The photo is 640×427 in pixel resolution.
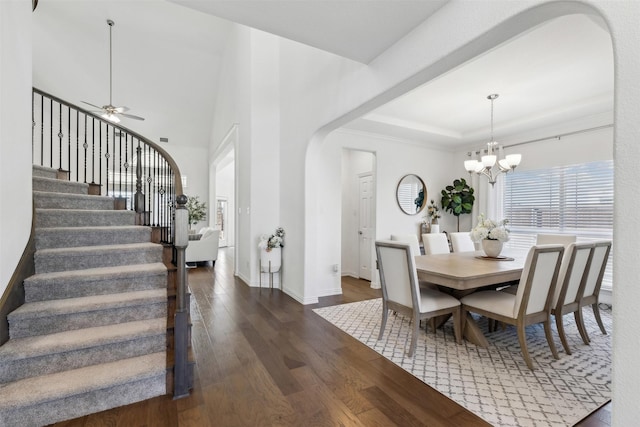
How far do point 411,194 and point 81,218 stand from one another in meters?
4.96

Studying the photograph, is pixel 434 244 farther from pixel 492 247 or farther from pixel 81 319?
pixel 81 319

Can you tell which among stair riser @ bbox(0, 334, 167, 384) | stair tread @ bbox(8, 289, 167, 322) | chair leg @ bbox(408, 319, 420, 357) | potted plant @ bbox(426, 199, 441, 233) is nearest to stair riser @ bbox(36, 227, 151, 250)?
stair tread @ bbox(8, 289, 167, 322)

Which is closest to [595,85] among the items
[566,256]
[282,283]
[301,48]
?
[566,256]

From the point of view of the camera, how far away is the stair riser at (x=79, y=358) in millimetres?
1768

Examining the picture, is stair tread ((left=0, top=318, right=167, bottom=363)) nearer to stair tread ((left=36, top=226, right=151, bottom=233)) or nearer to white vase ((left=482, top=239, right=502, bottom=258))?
stair tread ((left=36, top=226, right=151, bottom=233))

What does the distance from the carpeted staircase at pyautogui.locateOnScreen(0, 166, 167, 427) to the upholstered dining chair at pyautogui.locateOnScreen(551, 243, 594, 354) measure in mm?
3330

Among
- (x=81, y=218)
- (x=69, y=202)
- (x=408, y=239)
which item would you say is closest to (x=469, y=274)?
(x=408, y=239)

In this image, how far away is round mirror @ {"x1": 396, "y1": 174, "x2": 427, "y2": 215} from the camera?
17.5 ft

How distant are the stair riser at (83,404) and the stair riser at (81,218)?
171 cm

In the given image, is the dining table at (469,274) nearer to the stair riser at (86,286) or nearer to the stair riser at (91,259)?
the stair riser at (86,286)

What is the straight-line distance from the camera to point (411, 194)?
5.50 meters

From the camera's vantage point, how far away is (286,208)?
182 inches

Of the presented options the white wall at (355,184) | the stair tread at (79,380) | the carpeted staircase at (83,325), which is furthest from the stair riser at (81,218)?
the white wall at (355,184)

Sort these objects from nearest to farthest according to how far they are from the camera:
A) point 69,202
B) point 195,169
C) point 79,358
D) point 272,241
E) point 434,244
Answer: point 79,358 → point 69,202 → point 434,244 → point 272,241 → point 195,169
